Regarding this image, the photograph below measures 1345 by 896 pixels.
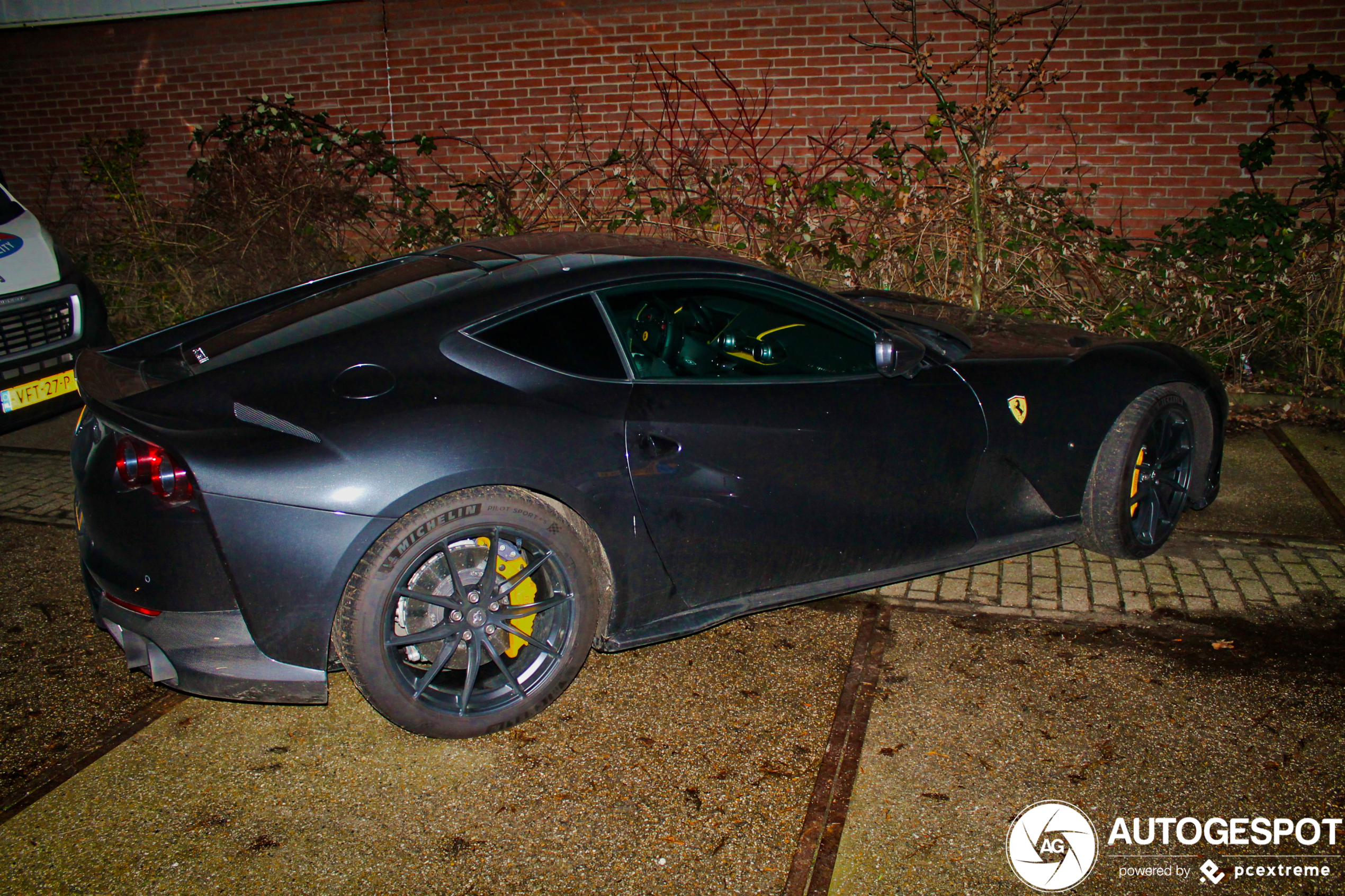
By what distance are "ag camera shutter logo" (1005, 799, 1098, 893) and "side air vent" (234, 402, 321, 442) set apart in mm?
2201

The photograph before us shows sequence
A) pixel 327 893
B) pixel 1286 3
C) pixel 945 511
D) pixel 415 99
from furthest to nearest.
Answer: pixel 415 99, pixel 1286 3, pixel 945 511, pixel 327 893

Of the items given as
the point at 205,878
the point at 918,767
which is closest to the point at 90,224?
the point at 205,878

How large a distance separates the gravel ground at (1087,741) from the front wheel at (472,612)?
1043 millimetres

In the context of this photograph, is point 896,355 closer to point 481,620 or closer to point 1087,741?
point 1087,741

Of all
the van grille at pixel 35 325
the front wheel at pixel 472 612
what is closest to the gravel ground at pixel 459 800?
the front wheel at pixel 472 612

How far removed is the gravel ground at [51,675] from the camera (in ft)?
10.1

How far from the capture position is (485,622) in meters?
3.03

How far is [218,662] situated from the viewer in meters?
2.79

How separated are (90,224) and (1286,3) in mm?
10997

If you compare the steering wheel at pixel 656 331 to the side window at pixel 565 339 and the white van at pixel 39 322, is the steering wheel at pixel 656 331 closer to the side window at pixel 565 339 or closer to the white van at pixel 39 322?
the side window at pixel 565 339

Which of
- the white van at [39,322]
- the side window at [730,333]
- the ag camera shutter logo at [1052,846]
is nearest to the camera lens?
the ag camera shutter logo at [1052,846]

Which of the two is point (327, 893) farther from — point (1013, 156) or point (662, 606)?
point (1013, 156)

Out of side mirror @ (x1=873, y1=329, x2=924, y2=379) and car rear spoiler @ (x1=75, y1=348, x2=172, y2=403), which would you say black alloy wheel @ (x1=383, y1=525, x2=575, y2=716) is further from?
side mirror @ (x1=873, y1=329, x2=924, y2=379)

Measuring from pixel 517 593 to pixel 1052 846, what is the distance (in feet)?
5.57
